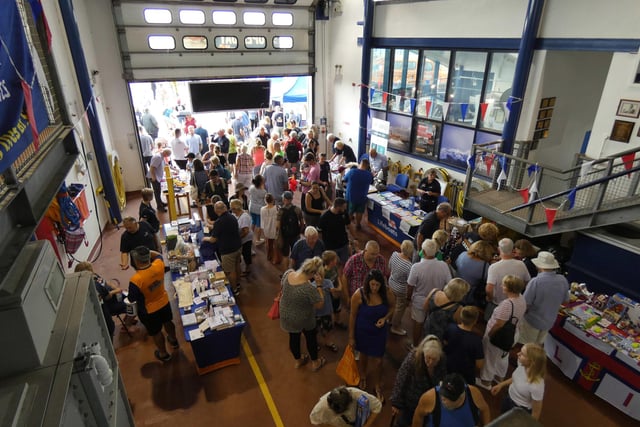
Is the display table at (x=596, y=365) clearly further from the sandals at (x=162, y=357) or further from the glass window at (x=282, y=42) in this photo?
the glass window at (x=282, y=42)

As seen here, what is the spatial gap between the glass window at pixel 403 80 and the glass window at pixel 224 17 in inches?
195

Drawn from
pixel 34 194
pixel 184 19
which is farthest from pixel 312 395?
pixel 184 19

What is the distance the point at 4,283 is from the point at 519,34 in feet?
29.6

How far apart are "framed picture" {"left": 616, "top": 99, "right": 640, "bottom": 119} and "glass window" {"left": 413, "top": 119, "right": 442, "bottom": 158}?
168 inches

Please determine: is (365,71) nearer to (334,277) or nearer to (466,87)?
(466,87)

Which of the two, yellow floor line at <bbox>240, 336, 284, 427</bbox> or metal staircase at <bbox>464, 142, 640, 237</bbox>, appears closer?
yellow floor line at <bbox>240, 336, 284, 427</bbox>

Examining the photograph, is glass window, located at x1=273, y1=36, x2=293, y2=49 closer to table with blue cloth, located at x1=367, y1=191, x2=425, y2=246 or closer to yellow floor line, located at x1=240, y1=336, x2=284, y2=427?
table with blue cloth, located at x1=367, y1=191, x2=425, y2=246

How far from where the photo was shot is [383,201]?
8.76m

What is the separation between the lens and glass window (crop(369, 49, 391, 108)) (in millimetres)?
11383

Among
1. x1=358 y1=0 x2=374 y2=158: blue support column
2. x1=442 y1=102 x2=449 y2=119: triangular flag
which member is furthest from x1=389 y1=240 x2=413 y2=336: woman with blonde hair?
x1=358 y1=0 x2=374 y2=158: blue support column

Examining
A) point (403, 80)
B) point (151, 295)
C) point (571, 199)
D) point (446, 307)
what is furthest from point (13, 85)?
point (403, 80)

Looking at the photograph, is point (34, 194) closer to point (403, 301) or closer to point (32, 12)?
point (32, 12)

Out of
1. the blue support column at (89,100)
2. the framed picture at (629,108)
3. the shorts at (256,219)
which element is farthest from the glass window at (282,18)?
the framed picture at (629,108)

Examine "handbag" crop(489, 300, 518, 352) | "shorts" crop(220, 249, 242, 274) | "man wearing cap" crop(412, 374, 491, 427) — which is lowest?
"shorts" crop(220, 249, 242, 274)
